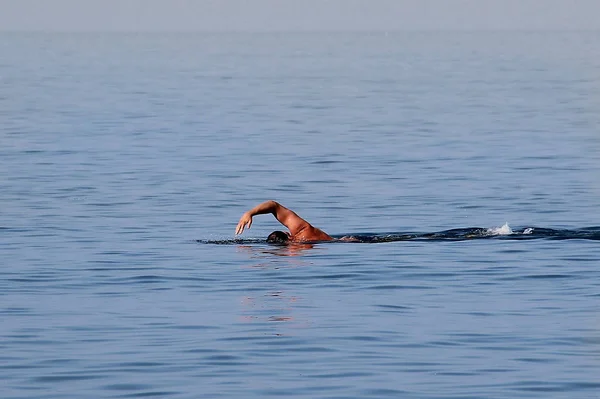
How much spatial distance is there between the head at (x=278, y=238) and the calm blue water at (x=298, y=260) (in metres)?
0.17

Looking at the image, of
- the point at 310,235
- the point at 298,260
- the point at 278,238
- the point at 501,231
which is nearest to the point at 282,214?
the point at 278,238

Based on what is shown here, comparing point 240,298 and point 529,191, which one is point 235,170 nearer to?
→ point 529,191

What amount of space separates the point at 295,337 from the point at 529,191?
14.4 meters

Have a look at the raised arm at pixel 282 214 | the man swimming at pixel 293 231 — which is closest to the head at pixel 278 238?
the man swimming at pixel 293 231

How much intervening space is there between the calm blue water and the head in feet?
0.57

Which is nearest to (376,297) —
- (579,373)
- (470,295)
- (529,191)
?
(470,295)

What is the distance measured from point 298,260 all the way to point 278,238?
1.34 meters

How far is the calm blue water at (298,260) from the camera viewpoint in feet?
45.2

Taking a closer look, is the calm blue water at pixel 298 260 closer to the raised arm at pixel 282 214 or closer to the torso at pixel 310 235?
the torso at pixel 310 235

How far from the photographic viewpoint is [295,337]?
15.1 m

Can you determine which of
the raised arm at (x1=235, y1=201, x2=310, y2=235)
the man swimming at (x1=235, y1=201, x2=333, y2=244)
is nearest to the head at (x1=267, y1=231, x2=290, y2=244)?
the man swimming at (x1=235, y1=201, x2=333, y2=244)

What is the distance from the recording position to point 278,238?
21.5 m

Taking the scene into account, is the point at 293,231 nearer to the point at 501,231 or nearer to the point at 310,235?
the point at 310,235

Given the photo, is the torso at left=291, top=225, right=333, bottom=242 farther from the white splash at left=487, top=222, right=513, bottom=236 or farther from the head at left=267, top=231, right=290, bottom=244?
the white splash at left=487, top=222, right=513, bottom=236
